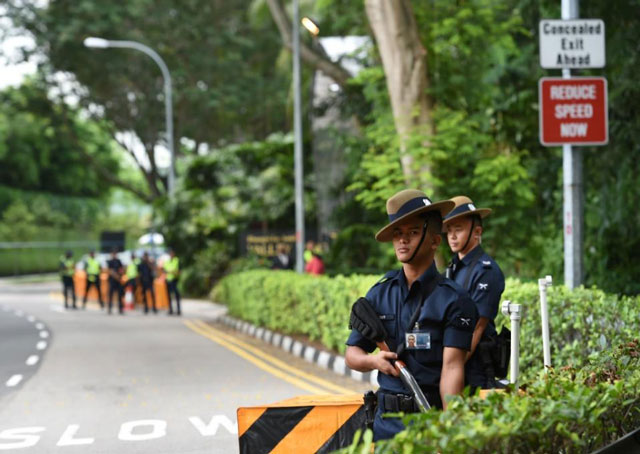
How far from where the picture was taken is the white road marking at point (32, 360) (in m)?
15.6

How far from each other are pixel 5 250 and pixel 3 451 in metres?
48.0

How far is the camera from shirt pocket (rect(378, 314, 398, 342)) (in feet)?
14.5

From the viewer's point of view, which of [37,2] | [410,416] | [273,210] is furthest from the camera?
[37,2]

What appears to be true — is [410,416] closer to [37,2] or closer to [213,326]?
[213,326]

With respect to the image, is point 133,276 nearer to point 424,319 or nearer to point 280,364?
point 280,364

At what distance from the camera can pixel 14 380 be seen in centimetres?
1355

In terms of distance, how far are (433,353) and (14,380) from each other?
1020cm

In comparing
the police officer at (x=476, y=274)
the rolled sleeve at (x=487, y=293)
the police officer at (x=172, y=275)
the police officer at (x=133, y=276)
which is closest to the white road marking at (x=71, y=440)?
the police officer at (x=476, y=274)

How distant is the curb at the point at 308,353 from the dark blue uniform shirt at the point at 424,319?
273 inches

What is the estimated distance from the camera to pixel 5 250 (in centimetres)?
5475

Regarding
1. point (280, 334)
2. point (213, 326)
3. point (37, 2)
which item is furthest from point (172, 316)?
point (37, 2)

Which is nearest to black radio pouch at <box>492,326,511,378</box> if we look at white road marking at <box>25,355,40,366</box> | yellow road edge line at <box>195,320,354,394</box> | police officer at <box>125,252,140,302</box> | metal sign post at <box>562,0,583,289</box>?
metal sign post at <box>562,0,583,289</box>

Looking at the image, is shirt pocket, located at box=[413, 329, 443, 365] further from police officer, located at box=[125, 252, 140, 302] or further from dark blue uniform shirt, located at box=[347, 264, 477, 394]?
police officer, located at box=[125, 252, 140, 302]

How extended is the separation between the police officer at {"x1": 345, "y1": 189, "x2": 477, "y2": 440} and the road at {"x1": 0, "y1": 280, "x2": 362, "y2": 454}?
4.13 m
